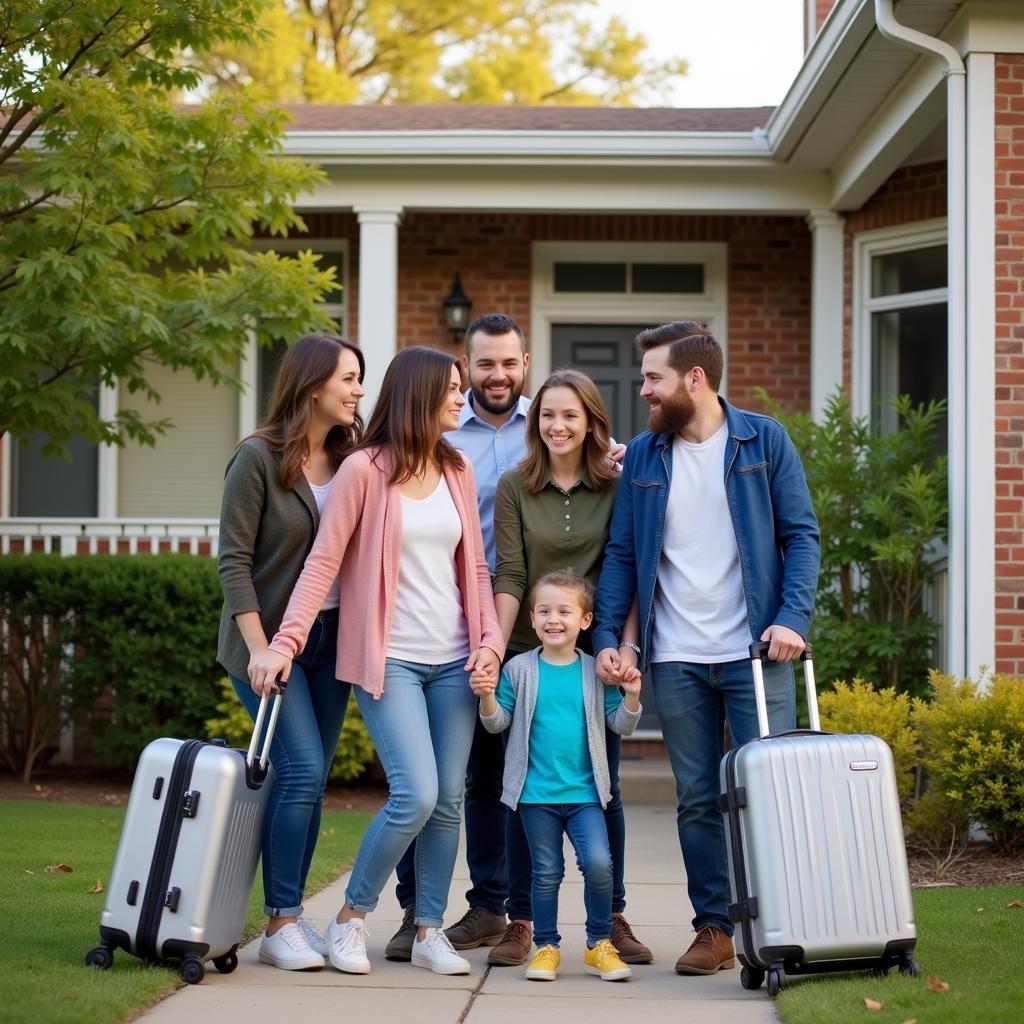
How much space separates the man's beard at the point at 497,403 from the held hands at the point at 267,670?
3.84 ft

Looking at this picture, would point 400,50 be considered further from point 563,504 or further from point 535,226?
point 563,504

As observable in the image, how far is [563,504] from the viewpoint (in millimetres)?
4910

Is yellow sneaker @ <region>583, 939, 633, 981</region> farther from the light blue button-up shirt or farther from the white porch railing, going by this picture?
the white porch railing

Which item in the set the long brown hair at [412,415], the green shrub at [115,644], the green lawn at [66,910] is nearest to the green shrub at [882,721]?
the green lawn at [66,910]

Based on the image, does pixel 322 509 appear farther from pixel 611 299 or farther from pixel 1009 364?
pixel 611 299

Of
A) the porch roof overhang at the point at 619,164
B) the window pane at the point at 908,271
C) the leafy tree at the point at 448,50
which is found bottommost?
the window pane at the point at 908,271

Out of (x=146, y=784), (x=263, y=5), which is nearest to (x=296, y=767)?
(x=146, y=784)

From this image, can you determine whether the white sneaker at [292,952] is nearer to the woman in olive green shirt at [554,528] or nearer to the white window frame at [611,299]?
the woman in olive green shirt at [554,528]

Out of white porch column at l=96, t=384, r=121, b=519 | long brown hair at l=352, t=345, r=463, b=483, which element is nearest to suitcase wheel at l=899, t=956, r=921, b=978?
long brown hair at l=352, t=345, r=463, b=483

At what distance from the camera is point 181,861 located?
4.31 metres

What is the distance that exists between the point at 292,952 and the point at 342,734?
4552 millimetres

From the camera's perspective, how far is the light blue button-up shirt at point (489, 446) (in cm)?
513

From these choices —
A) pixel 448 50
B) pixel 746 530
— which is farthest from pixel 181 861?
pixel 448 50

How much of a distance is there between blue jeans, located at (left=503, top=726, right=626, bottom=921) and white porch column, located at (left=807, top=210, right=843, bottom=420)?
5.76 meters
